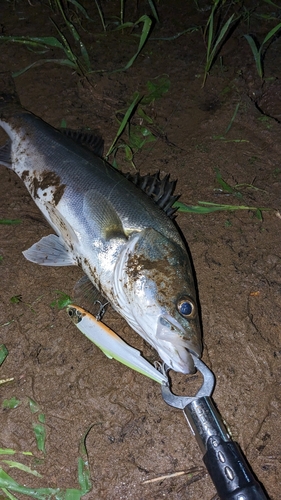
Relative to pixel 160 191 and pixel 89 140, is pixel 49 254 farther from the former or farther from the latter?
pixel 89 140

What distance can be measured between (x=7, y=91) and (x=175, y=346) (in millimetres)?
3508

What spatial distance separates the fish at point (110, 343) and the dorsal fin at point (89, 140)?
1676mm

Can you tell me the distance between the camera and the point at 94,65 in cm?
535

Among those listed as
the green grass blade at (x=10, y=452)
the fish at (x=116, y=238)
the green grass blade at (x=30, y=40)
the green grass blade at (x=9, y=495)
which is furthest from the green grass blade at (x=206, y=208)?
the green grass blade at (x=30, y=40)

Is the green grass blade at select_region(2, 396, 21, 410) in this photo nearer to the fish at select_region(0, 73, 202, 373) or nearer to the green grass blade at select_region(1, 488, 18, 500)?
the green grass blade at select_region(1, 488, 18, 500)

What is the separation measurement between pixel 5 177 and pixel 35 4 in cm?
311

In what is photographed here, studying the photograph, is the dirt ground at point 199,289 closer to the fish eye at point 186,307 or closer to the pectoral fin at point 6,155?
the pectoral fin at point 6,155

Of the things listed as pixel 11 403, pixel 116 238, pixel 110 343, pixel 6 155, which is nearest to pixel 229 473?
pixel 110 343

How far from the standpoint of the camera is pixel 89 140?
436cm

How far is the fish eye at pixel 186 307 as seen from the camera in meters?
3.05

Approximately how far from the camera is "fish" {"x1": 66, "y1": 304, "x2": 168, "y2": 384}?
3191 mm

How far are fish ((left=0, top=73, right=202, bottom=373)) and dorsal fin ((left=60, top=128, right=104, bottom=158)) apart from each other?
0.13ft

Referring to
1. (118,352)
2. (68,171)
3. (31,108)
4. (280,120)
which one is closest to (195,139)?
(280,120)

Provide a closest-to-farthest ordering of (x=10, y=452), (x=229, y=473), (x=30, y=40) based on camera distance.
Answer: (x=229, y=473)
(x=10, y=452)
(x=30, y=40)
